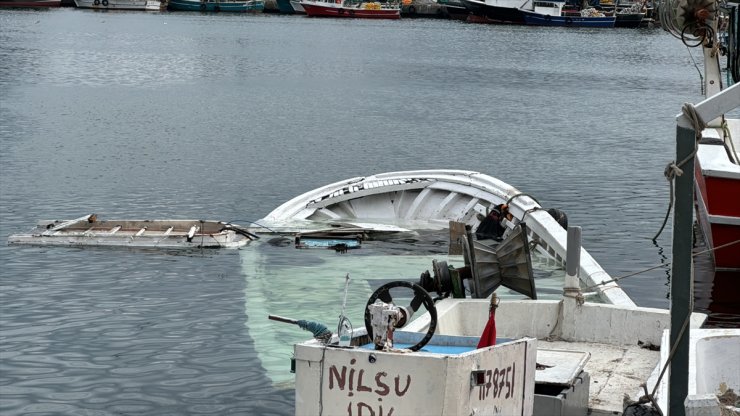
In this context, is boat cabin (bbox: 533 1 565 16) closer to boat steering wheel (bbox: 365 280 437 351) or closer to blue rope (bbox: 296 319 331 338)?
boat steering wheel (bbox: 365 280 437 351)

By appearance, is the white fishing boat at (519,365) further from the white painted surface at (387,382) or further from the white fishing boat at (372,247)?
the white fishing boat at (372,247)

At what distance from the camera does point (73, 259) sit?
23375 mm

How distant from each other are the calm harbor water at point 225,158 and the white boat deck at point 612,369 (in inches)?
156

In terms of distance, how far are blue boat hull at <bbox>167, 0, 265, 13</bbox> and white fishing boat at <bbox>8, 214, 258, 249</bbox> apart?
432ft

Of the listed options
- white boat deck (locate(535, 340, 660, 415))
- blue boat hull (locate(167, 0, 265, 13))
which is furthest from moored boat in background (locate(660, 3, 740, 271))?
blue boat hull (locate(167, 0, 265, 13))

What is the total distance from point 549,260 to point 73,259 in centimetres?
966

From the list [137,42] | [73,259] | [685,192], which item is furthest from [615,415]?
[137,42]

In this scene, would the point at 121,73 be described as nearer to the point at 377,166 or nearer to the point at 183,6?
the point at 377,166

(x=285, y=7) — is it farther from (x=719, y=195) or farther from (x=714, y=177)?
(x=714, y=177)

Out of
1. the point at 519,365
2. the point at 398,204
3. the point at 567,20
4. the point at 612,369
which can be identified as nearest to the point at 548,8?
the point at 567,20

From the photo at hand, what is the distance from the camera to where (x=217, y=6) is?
154250 mm

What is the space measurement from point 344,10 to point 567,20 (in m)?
31.3

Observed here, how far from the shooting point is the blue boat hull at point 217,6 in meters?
154

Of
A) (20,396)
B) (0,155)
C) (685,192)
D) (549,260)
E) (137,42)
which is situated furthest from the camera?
(137,42)
